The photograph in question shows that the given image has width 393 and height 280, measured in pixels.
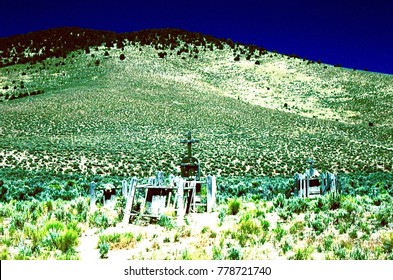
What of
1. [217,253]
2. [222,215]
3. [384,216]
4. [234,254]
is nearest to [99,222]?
[222,215]

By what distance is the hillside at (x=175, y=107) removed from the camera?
36500mm

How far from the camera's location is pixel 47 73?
7994 cm

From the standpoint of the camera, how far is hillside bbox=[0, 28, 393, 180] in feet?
120

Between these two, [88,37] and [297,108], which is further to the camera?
[88,37]

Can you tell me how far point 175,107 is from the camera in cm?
6025

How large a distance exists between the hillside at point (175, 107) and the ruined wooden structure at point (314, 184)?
56.8 feet

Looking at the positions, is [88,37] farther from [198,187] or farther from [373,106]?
[198,187]

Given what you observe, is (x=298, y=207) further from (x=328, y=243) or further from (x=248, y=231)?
(x=328, y=243)

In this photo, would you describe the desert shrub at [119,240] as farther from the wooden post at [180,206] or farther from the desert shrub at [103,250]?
the wooden post at [180,206]

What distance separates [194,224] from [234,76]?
7917cm

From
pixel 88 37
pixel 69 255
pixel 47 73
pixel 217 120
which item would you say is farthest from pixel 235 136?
pixel 88 37

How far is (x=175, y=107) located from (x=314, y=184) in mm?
46046

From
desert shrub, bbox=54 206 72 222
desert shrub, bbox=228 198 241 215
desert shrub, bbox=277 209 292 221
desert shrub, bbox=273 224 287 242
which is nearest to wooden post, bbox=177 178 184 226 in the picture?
desert shrub, bbox=228 198 241 215

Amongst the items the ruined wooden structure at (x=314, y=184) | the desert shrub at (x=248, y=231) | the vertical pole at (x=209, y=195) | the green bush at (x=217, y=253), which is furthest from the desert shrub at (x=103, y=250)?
the ruined wooden structure at (x=314, y=184)
